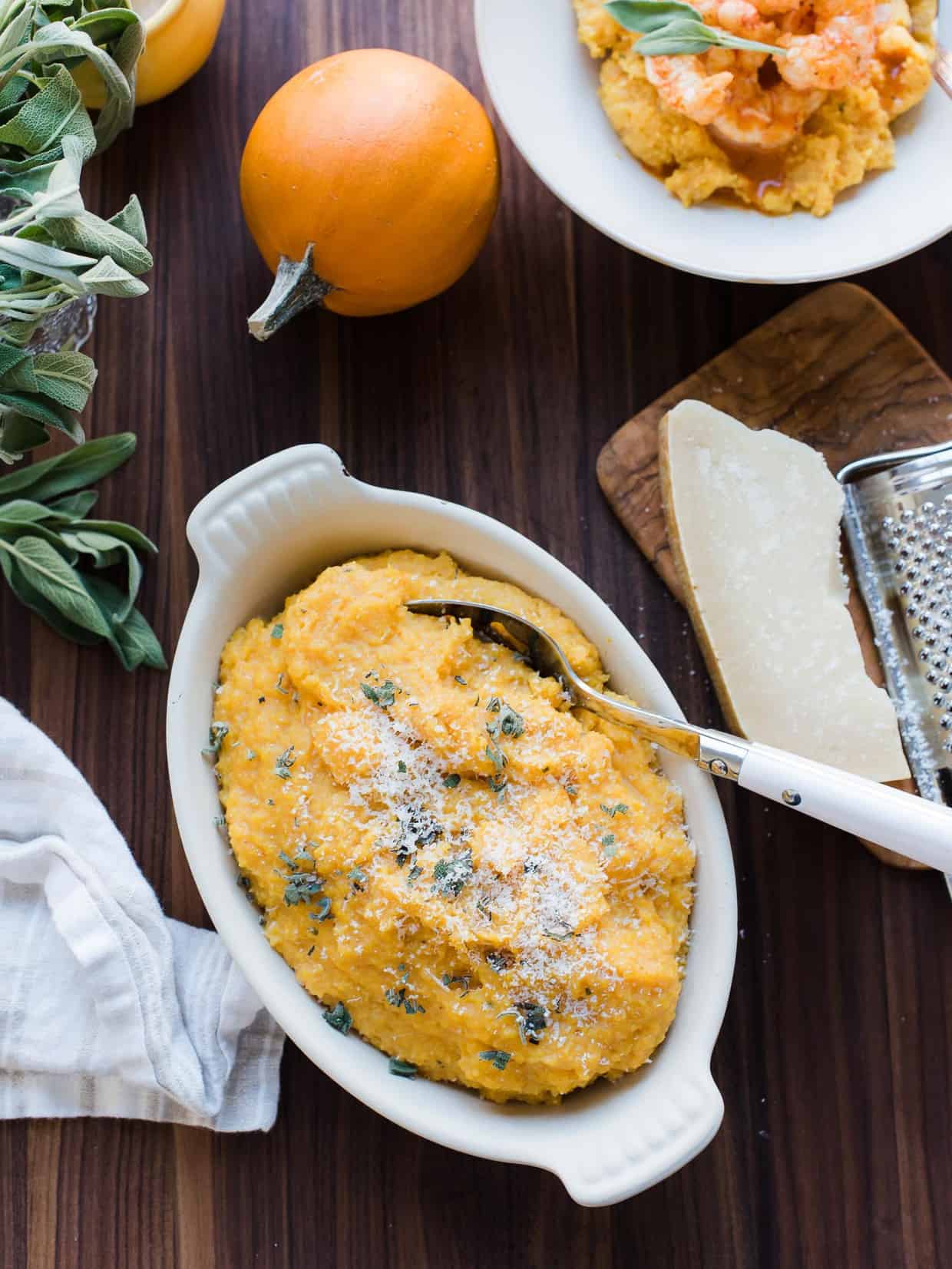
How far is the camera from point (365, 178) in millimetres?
1947

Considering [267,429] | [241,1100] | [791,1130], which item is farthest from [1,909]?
[791,1130]

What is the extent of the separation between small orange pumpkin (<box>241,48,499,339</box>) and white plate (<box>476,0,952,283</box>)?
10cm

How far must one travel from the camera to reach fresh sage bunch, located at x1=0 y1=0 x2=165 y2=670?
1.56 m

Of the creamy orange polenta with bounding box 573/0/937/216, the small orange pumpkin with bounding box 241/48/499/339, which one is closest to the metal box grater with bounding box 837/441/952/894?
the creamy orange polenta with bounding box 573/0/937/216

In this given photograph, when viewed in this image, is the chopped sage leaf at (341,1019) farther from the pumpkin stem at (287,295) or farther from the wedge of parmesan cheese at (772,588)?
the pumpkin stem at (287,295)

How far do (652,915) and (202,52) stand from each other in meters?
1.73

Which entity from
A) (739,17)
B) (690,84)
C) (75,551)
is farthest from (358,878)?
(739,17)

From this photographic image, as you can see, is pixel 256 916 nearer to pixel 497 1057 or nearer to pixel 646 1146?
pixel 497 1057

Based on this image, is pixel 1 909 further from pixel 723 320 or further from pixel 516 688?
pixel 723 320

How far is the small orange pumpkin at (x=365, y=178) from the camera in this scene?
1.95 m

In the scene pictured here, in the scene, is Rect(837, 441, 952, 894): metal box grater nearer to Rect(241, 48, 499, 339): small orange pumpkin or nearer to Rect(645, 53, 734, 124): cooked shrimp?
Rect(645, 53, 734, 124): cooked shrimp

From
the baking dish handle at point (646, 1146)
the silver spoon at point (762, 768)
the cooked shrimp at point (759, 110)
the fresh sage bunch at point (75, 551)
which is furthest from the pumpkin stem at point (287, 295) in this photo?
the baking dish handle at point (646, 1146)

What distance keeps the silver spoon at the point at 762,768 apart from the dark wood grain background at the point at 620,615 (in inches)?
13.3

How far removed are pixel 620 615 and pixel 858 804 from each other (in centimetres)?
66
